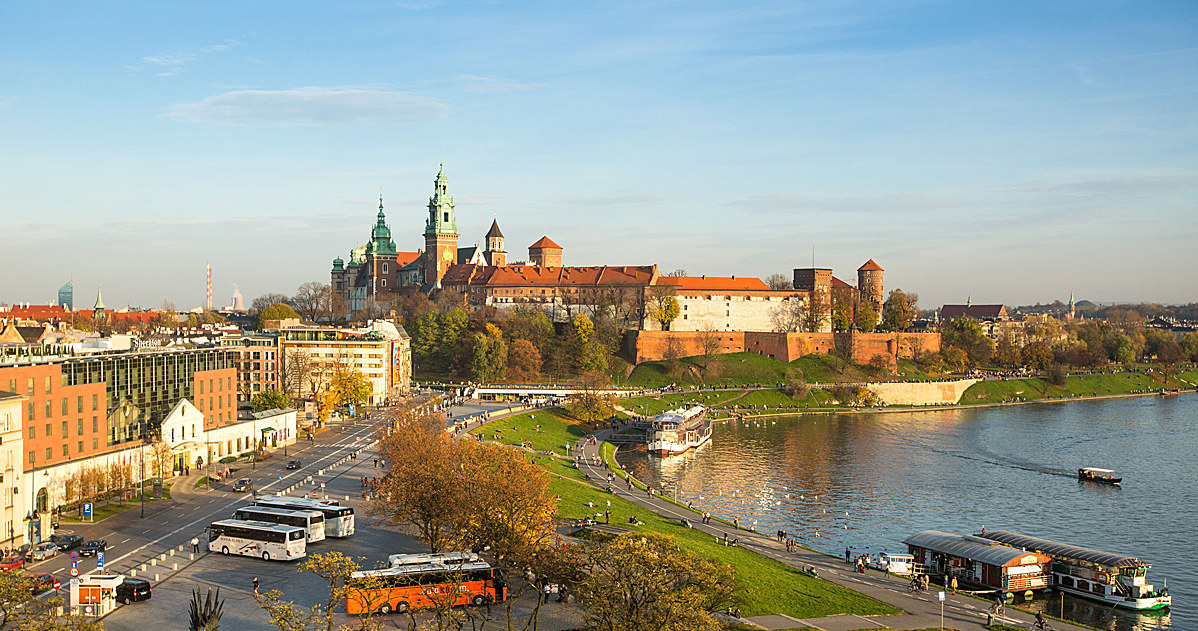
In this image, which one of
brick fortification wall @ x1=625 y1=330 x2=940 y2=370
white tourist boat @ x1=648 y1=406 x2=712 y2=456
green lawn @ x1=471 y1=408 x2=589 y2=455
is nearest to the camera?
green lawn @ x1=471 y1=408 x2=589 y2=455

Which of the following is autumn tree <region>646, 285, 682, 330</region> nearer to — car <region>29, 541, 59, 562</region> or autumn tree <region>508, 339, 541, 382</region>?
autumn tree <region>508, 339, 541, 382</region>

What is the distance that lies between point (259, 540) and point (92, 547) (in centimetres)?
529

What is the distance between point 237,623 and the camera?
23.4 meters

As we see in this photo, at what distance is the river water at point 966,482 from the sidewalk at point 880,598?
2792 millimetres

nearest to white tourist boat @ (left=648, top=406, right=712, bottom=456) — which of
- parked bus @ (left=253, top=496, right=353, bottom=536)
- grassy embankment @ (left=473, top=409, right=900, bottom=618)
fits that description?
→ grassy embankment @ (left=473, top=409, right=900, bottom=618)

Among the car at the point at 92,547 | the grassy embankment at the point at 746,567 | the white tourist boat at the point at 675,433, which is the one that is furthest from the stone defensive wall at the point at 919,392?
the car at the point at 92,547

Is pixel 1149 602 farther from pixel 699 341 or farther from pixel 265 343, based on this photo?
pixel 699 341

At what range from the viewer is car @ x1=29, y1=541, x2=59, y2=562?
28.7m

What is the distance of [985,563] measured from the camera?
1314 inches

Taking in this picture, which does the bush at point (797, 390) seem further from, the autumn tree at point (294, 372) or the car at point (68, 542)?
the car at point (68, 542)

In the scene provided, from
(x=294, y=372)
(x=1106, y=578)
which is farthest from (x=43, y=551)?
(x=294, y=372)

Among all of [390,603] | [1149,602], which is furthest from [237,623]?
[1149,602]

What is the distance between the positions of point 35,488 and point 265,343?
3379cm

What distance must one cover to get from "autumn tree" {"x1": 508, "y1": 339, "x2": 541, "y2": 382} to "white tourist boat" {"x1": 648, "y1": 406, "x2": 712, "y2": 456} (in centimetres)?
2133
